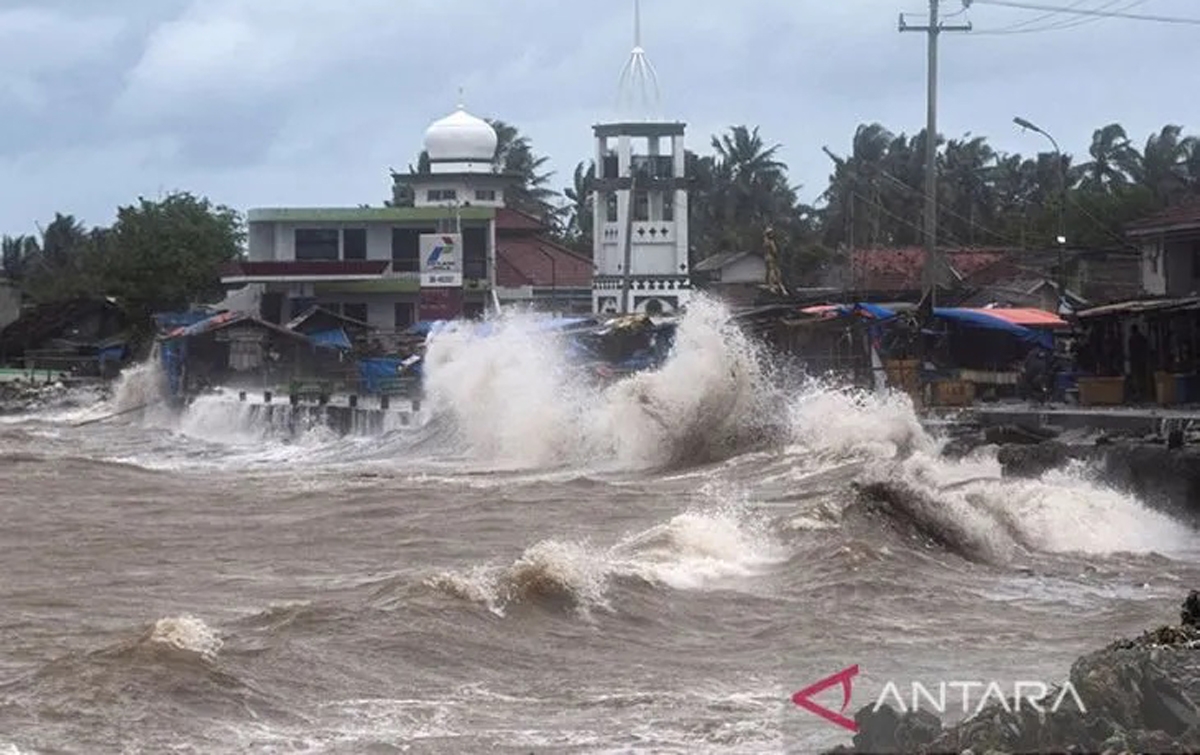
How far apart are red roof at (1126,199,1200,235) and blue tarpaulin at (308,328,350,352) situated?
1058 inches

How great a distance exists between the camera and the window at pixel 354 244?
239 ft

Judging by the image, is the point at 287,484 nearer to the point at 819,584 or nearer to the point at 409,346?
the point at 819,584

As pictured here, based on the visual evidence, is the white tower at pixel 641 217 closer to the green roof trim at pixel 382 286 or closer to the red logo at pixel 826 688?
the green roof trim at pixel 382 286

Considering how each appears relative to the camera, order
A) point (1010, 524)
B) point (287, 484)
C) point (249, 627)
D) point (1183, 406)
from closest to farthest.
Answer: point (249, 627)
point (1010, 524)
point (1183, 406)
point (287, 484)

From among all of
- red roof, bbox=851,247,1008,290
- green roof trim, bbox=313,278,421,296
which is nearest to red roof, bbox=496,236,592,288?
green roof trim, bbox=313,278,421,296

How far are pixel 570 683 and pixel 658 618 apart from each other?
2.86m

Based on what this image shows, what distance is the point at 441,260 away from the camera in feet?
220

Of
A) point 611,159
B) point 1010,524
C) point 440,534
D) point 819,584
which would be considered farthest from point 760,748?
point 611,159

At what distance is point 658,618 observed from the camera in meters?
16.8

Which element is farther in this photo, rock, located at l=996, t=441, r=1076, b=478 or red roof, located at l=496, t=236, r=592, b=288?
red roof, located at l=496, t=236, r=592, b=288

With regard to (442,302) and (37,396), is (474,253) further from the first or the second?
(37,396)

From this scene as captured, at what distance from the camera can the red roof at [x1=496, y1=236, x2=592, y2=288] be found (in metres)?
74.5

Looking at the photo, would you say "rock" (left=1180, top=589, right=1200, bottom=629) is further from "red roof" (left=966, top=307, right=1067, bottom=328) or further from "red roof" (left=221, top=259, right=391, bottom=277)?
"red roof" (left=221, top=259, right=391, bottom=277)

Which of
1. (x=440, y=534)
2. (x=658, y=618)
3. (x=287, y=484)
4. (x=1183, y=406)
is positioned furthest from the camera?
(x=287, y=484)
